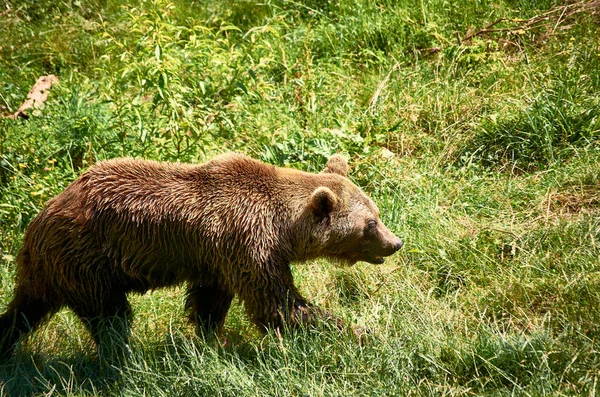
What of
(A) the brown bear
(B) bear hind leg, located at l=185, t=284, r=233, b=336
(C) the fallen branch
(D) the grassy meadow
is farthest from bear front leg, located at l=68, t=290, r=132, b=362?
(C) the fallen branch

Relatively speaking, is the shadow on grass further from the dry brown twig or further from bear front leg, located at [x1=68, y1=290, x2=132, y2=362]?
the dry brown twig

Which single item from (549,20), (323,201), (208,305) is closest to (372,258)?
(323,201)

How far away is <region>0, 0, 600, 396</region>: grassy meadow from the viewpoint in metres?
5.18

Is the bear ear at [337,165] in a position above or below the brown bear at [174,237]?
above

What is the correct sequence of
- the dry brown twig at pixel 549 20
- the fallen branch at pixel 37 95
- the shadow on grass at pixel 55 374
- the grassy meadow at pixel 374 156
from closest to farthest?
1. the grassy meadow at pixel 374 156
2. the shadow on grass at pixel 55 374
3. the fallen branch at pixel 37 95
4. the dry brown twig at pixel 549 20

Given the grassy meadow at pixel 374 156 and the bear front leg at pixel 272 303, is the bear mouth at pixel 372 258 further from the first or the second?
the bear front leg at pixel 272 303

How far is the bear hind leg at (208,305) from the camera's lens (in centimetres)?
602

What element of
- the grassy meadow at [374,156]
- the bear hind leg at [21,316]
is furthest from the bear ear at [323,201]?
the bear hind leg at [21,316]

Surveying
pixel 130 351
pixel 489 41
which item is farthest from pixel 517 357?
pixel 489 41

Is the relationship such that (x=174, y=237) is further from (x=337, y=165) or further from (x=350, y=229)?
(x=337, y=165)

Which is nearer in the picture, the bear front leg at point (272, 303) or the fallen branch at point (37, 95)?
the bear front leg at point (272, 303)

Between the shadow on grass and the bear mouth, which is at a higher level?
the bear mouth

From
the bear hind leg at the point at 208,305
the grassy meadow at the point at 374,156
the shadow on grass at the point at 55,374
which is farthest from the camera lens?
the bear hind leg at the point at 208,305

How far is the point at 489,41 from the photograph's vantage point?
8.83m
